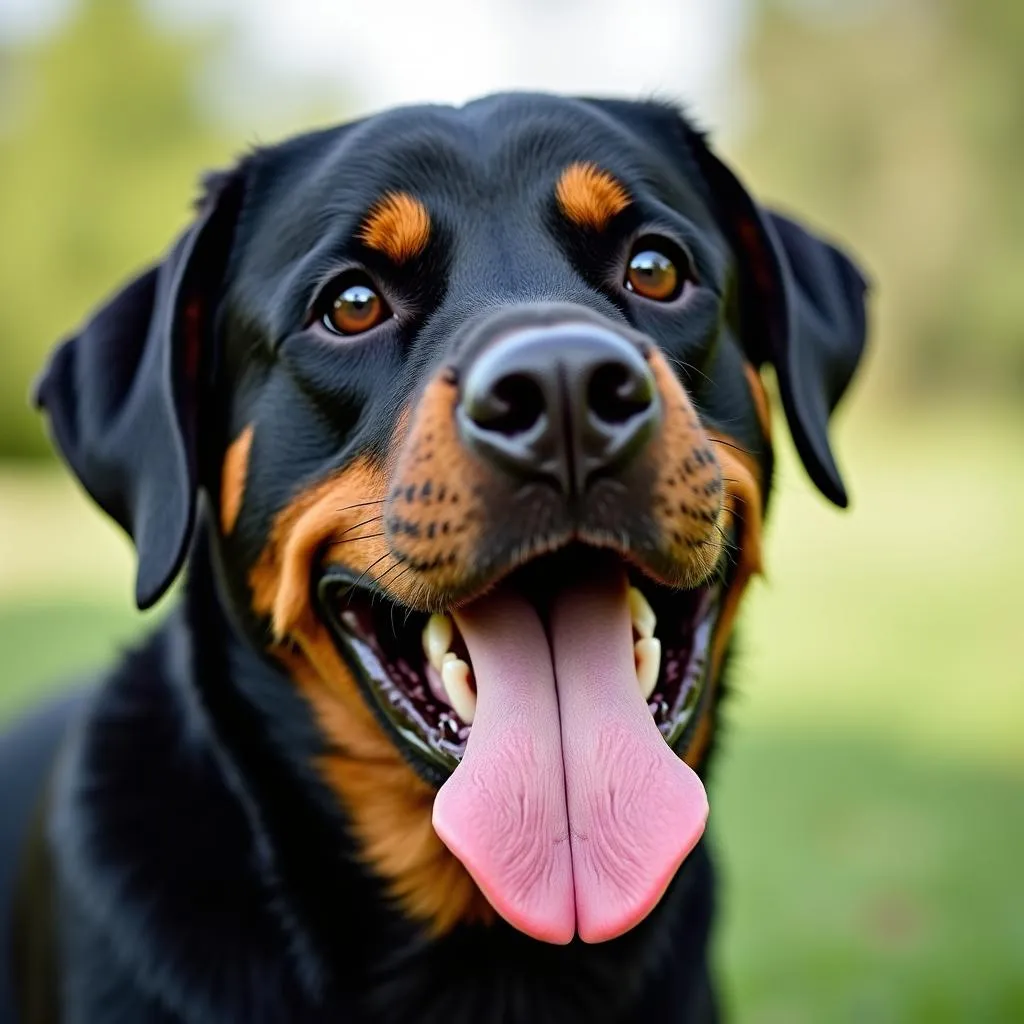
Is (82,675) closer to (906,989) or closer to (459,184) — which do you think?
(459,184)

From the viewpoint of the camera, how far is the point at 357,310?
2.36m

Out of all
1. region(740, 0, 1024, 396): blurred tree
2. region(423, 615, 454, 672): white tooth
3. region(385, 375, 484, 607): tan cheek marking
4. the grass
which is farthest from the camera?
region(740, 0, 1024, 396): blurred tree

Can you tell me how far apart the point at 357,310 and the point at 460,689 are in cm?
75

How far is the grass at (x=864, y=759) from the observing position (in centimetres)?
398

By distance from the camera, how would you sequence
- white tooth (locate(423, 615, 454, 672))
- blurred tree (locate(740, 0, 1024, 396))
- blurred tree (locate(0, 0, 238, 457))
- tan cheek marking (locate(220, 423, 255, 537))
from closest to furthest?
white tooth (locate(423, 615, 454, 672)) < tan cheek marking (locate(220, 423, 255, 537)) < blurred tree (locate(740, 0, 1024, 396)) < blurred tree (locate(0, 0, 238, 457))

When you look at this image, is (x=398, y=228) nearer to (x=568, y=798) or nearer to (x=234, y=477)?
(x=234, y=477)

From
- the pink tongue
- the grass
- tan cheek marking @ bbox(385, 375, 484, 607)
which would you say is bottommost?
the grass

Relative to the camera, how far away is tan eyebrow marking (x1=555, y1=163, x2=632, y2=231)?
238cm

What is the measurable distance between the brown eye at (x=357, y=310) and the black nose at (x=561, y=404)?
557 mm

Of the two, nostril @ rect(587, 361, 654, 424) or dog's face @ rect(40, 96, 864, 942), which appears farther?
dog's face @ rect(40, 96, 864, 942)

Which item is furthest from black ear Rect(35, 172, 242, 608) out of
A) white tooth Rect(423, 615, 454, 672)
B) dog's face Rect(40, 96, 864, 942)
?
white tooth Rect(423, 615, 454, 672)

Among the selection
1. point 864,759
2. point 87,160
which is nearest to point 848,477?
point 864,759

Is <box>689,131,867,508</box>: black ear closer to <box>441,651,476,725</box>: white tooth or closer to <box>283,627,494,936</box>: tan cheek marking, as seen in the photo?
<box>441,651,476,725</box>: white tooth

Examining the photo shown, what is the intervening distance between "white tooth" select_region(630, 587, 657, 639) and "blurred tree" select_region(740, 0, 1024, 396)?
2804 cm
